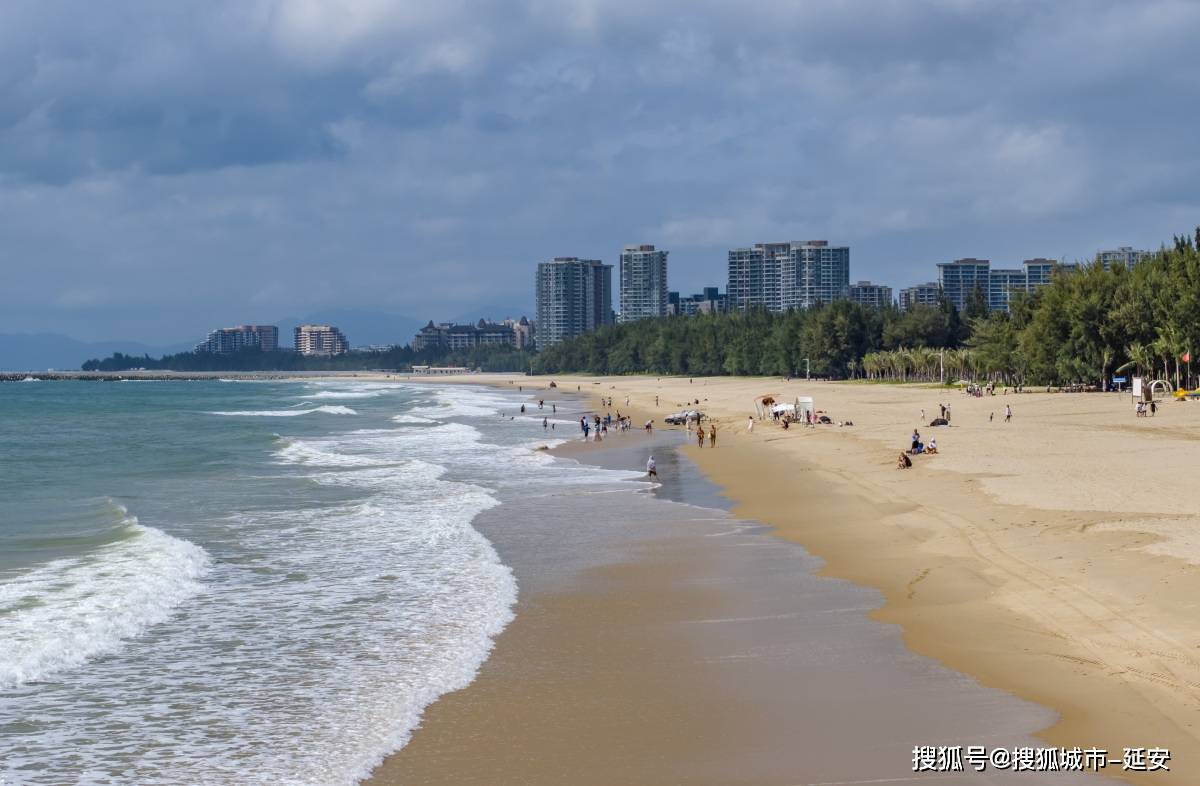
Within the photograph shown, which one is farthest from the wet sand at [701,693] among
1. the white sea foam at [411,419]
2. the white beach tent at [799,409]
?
the white sea foam at [411,419]

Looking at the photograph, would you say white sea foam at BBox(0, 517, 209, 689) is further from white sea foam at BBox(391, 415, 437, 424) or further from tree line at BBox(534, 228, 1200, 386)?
tree line at BBox(534, 228, 1200, 386)

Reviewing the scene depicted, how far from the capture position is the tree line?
2697 inches

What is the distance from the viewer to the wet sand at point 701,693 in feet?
30.9

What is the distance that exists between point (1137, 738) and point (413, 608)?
10.3 meters

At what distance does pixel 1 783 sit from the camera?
9.51 m

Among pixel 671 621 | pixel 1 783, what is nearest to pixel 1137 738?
pixel 671 621

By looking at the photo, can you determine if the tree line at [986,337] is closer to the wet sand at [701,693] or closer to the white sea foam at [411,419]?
the white sea foam at [411,419]

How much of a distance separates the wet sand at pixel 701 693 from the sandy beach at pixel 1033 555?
27 cm

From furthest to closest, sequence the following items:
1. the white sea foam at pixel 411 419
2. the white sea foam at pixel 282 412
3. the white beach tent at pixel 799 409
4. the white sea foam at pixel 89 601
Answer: the white sea foam at pixel 282 412
the white sea foam at pixel 411 419
the white beach tent at pixel 799 409
the white sea foam at pixel 89 601

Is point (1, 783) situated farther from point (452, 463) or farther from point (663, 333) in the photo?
point (663, 333)

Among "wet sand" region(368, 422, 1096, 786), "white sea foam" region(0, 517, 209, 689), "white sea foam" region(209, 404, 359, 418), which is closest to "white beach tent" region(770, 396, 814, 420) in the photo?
A: "wet sand" region(368, 422, 1096, 786)

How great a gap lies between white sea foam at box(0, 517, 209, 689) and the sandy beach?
5.46 metres

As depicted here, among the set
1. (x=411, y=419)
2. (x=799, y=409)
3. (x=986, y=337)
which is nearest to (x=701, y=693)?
(x=799, y=409)

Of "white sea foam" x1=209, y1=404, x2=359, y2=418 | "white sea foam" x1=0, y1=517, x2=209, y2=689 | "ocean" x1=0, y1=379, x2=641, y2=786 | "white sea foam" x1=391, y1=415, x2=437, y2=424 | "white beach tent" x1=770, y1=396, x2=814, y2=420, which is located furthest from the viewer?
"white sea foam" x1=209, y1=404, x2=359, y2=418
